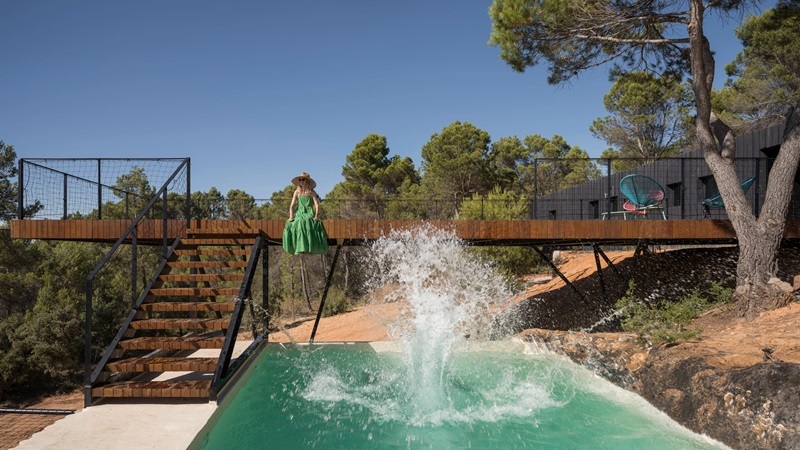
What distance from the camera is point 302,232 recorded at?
777cm

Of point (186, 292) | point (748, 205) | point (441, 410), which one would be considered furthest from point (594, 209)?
point (186, 292)

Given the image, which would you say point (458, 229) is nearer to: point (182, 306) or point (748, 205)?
point (182, 306)

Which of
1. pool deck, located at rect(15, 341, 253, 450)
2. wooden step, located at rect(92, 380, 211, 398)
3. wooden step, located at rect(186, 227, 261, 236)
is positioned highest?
wooden step, located at rect(186, 227, 261, 236)

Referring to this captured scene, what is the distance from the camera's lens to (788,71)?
1794 centimetres

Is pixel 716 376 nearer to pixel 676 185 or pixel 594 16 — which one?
pixel 594 16

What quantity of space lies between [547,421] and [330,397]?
2.50 m

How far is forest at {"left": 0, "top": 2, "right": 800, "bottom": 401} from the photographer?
14.6m

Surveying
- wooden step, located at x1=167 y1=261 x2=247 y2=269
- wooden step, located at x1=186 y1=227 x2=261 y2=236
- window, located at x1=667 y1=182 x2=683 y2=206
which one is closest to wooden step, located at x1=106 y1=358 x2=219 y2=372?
wooden step, located at x1=167 y1=261 x2=247 y2=269

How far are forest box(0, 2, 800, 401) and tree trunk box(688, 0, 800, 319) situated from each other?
1.61 meters

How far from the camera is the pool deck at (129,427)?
3844mm

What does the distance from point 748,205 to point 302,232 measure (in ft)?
24.3

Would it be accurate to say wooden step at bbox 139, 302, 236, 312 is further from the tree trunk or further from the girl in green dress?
the tree trunk

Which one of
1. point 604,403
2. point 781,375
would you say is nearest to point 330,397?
point 604,403

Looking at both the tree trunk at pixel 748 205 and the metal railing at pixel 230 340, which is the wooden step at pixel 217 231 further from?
the tree trunk at pixel 748 205
